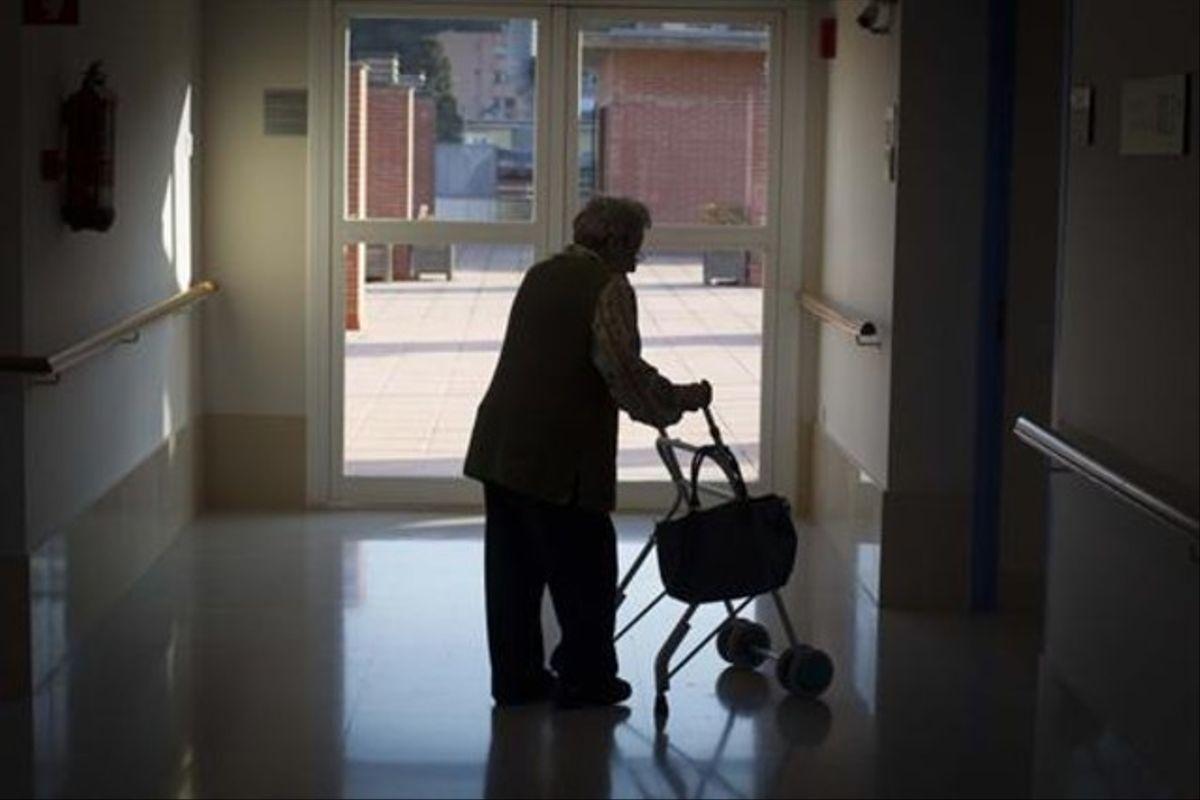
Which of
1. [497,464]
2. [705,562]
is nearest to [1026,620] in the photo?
[705,562]

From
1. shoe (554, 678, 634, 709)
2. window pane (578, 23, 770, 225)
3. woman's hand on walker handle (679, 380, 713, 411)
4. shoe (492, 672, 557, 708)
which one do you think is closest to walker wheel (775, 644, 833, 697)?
shoe (554, 678, 634, 709)

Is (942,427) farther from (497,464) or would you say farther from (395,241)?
(395,241)

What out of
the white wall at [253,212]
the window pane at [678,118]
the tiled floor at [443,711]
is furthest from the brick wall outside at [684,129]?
the tiled floor at [443,711]

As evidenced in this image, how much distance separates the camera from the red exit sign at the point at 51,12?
6.15m

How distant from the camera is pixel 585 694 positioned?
6230 mm

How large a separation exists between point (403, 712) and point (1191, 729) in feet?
7.44

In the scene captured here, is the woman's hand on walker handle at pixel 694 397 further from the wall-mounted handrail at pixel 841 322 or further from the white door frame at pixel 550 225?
the white door frame at pixel 550 225

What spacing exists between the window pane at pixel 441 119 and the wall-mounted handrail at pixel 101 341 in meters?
1.01

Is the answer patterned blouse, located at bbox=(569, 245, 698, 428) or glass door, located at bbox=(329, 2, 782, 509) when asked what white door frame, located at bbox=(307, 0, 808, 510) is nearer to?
glass door, located at bbox=(329, 2, 782, 509)

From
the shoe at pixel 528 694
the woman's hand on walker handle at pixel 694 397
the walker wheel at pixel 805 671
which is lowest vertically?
the shoe at pixel 528 694

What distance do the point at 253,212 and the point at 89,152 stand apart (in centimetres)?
297

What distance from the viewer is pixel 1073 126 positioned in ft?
20.4

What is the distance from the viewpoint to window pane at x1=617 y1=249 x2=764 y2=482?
32.4ft

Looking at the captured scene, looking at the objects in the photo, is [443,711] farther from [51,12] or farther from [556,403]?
[51,12]
